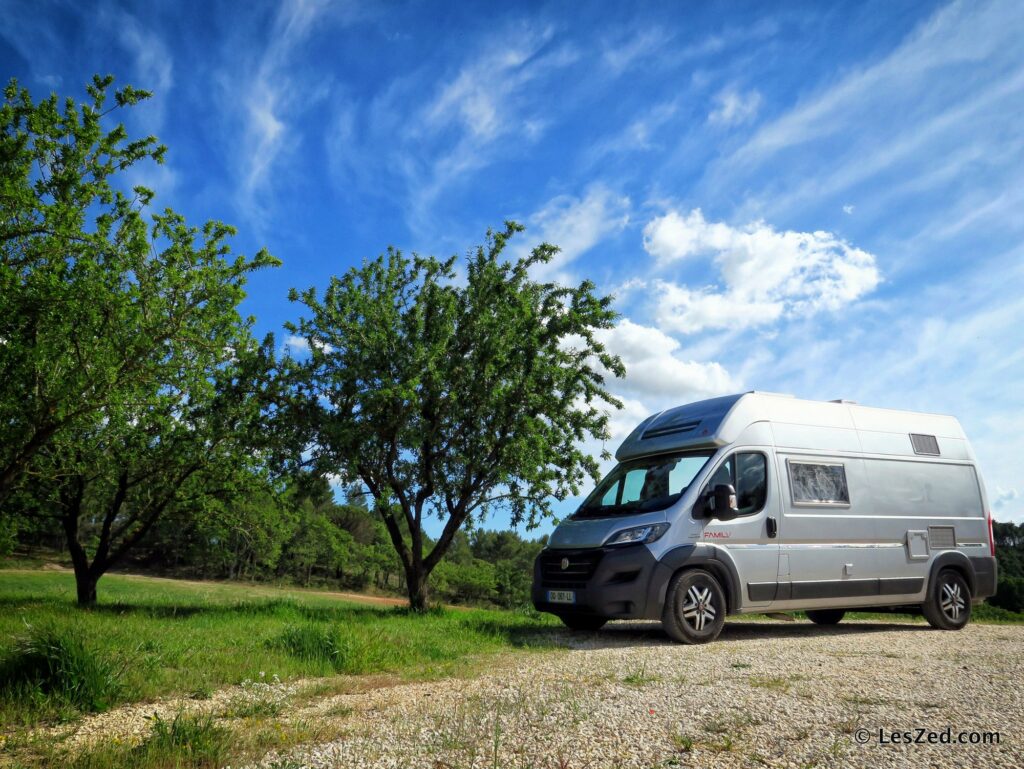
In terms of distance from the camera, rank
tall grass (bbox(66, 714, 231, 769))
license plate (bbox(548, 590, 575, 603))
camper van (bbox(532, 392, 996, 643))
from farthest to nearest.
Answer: license plate (bbox(548, 590, 575, 603))
camper van (bbox(532, 392, 996, 643))
tall grass (bbox(66, 714, 231, 769))

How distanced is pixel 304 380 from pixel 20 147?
22.0 feet

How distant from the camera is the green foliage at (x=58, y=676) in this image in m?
5.05

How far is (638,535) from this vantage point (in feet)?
29.5

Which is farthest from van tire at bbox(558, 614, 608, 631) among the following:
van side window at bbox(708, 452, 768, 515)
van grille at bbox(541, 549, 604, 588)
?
van side window at bbox(708, 452, 768, 515)

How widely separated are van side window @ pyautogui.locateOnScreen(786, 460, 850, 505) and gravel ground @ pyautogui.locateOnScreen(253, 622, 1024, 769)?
8.65ft

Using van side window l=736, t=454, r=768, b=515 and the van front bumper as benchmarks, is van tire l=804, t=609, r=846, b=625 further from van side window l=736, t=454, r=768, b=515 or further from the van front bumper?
the van front bumper

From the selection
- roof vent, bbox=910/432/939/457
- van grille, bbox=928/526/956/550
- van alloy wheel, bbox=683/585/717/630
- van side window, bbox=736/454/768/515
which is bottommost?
van alloy wheel, bbox=683/585/717/630

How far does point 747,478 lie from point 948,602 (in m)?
5.00

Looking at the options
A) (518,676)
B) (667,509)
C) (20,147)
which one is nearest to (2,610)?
(20,147)

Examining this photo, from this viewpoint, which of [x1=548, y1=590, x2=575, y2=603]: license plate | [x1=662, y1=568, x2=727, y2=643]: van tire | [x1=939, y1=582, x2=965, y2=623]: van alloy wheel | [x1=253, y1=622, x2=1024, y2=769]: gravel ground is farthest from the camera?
[x1=939, y1=582, x2=965, y2=623]: van alloy wheel

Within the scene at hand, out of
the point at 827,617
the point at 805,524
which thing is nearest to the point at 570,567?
the point at 805,524

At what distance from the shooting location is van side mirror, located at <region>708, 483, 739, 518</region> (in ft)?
29.8

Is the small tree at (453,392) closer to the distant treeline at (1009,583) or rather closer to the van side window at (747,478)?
the van side window at (747,478)

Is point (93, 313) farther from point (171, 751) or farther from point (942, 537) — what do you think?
point (942, 537)
